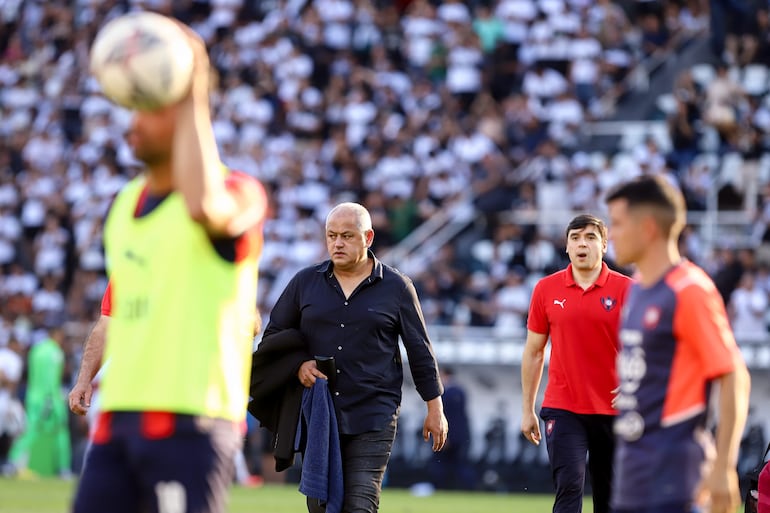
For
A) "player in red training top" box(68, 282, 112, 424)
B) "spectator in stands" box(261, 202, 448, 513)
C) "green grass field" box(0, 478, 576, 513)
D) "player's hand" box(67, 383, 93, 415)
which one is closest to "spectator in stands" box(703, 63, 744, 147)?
"green grass field" box(0, 478, 576, 513)

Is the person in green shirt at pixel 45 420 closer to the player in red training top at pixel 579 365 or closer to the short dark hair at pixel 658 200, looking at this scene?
the player in red training top at pixel 579 365

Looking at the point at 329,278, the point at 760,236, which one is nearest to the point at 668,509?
the point at 329,278

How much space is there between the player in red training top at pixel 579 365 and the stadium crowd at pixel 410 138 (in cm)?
1153

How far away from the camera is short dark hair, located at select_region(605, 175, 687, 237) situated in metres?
6.05

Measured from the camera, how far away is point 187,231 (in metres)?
5.11

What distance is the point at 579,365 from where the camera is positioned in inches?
383

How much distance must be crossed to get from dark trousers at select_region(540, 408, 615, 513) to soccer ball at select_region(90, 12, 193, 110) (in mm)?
5317

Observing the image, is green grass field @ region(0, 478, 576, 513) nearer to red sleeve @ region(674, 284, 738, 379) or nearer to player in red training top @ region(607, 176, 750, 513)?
player in red training top @ region(607, 176, 750, 513)

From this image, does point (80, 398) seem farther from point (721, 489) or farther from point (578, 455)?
point (721, 489)

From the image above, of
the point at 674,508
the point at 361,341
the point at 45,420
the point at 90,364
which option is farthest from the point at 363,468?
the point at 45,420

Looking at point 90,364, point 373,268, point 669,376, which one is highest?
point 373,268

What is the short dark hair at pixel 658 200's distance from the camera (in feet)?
19.8

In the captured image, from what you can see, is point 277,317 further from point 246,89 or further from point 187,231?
point 246,89

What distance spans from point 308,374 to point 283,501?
9.45m
